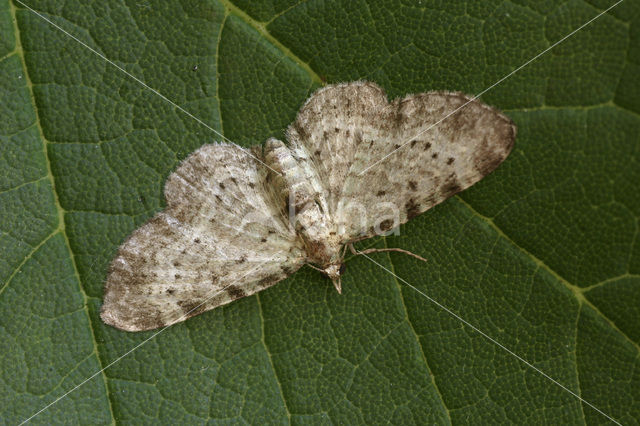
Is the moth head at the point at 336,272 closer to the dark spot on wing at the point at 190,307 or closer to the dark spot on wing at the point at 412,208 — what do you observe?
the dark spot on wing at the point at 412,208

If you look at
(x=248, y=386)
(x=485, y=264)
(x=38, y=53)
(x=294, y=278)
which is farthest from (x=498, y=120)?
(x=38, y=53)

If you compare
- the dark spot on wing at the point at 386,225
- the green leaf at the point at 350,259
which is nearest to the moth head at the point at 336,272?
the green leaf at the point at 350,259

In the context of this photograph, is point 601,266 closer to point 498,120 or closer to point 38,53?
point 498,120

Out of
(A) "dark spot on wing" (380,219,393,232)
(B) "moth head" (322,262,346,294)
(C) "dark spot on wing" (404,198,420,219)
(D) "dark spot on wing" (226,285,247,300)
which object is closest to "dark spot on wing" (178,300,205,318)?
(D) "dark spot on wing" (226,285,247,300)

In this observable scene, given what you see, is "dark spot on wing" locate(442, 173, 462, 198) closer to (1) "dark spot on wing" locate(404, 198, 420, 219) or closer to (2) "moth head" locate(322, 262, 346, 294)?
(1) "dark spot on wing" locate(404, 198, 420, 219)

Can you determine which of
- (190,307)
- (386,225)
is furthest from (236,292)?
(386,225)

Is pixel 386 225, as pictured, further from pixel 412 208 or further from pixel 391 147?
pixel 391 147
